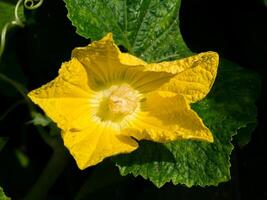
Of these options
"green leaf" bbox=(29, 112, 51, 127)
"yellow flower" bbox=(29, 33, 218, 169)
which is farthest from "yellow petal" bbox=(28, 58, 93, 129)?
"green leaf" bbox=(29, 112, 51, 127)

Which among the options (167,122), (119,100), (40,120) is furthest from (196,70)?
(40,120)

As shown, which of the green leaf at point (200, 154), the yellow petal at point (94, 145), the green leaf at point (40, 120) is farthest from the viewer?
the green leaf at point (40, 120)

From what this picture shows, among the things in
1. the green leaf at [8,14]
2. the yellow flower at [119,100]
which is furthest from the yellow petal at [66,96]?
the green leaf at [8,14]

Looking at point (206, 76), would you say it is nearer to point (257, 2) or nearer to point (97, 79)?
point (97, 79)

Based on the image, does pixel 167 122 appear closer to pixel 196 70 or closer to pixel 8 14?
pixel 196 70

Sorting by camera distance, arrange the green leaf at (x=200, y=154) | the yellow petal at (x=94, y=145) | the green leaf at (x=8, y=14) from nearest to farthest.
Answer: the yellow petal at (x=94, y=145) < the green leaf at (x=200, y=154) < the green leaf at (x=8, y=14)

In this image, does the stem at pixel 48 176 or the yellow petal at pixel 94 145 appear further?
the stem at pixel 48 176

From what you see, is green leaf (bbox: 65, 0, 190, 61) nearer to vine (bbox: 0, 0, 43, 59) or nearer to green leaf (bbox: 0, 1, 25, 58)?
vine (bbox: 0, 0, 43, 59)

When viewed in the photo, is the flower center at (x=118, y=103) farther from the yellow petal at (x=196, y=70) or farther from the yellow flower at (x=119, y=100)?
the yellow petal at (x=196, y=70)
